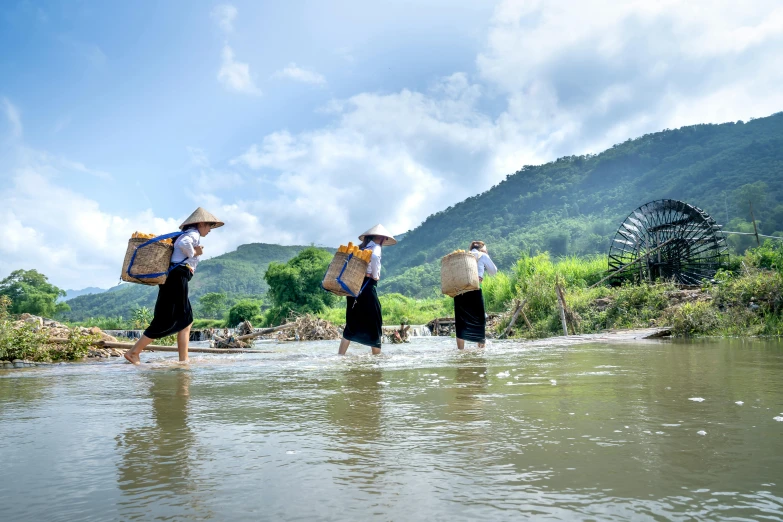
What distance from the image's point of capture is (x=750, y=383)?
3.54 metres

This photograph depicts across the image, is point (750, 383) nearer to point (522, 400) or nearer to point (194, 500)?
A: point (522, 400)

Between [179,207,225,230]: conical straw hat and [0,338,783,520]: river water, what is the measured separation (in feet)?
12.2

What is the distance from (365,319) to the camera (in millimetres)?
8578

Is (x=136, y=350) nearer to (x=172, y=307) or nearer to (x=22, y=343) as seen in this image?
(x=172, y=307)

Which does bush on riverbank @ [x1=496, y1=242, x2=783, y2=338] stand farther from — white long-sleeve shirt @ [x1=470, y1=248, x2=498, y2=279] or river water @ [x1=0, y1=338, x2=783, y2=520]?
river water @ [x1=0, y1=338, x2=783, y2=520]

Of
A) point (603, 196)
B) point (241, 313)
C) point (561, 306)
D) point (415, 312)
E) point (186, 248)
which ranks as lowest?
point (561, 306)

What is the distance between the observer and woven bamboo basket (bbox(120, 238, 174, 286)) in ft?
23.1

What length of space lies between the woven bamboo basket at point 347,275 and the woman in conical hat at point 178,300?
193cm

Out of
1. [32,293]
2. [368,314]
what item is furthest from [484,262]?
[32,293]

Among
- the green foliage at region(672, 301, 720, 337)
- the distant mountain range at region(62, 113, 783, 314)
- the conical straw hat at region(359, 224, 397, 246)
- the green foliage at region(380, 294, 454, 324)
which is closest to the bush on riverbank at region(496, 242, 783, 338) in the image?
the green foliage at region(672, 301, 720, 337)

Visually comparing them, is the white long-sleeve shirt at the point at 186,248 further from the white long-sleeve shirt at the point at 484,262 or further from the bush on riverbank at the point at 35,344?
the white long-sleeve shirt at the point at 484,262

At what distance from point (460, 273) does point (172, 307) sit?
459 centimetres

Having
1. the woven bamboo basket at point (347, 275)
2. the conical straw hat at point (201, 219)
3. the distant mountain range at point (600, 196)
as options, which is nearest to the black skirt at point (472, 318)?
the woven bamboo basket at point (347, 275)

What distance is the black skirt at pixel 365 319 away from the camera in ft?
28.0
